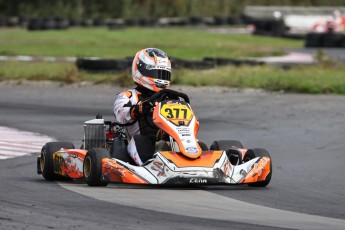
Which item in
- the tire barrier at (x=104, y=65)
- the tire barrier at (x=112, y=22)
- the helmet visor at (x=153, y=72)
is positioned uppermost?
the helmet visor at (x=153, y=72)

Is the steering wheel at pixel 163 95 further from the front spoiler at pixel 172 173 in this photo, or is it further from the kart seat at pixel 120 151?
the front spoiler at pixel 172 173

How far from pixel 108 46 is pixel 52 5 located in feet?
63.2

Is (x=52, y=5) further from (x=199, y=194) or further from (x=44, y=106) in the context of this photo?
(x=199, y=194)

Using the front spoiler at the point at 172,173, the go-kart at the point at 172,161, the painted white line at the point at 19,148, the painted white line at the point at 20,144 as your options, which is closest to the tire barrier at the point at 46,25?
the painted white line at the point at 20,144

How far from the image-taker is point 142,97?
9.30m

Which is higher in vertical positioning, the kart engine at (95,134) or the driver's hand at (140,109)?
the driver's hand at (140,109)

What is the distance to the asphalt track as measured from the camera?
258 inches

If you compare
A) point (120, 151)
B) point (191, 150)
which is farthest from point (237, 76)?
point (191, 150)

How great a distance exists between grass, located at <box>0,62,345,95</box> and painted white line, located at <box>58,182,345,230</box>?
36.9 feet

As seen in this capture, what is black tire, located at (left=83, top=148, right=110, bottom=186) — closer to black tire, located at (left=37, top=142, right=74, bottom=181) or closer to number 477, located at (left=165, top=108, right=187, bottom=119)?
number 477, located at (left=165, top=108, right=187, bottom=119)

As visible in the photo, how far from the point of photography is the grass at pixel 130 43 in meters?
30.2

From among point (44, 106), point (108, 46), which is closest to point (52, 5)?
point (108, 46)

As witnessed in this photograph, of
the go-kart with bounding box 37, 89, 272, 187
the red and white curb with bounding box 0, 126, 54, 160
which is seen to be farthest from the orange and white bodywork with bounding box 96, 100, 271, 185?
the red and white curb with bounding box 0, 126, 54, 160

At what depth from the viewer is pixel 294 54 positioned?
3112cm
